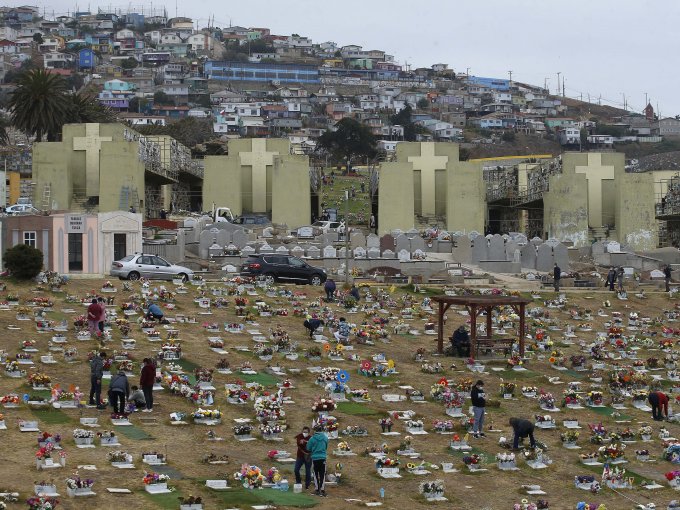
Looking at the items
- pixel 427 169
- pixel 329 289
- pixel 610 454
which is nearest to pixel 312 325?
pixel 329 289

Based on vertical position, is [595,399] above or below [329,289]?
below

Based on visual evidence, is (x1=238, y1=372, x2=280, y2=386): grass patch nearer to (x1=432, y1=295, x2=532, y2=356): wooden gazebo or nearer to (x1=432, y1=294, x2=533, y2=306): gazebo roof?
(x1=432, y1=295, x2=532, y2=356): wooden gazebo

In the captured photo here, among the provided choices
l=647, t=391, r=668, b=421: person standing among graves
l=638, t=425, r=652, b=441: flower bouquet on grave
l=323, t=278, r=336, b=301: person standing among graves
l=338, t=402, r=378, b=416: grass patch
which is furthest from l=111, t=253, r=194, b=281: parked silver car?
l=638, t=425, r=652, b=441: flower bouquet on grave

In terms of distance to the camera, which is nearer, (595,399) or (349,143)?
(595,399)

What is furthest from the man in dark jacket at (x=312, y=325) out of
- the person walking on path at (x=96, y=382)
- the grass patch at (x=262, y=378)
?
the person walking on path at (x=96, y=382)

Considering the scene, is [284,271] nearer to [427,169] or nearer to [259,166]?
[427,169]

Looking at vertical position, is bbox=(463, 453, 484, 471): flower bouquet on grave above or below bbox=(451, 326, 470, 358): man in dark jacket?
below

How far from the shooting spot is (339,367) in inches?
1492

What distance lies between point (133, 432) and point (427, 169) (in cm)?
6739

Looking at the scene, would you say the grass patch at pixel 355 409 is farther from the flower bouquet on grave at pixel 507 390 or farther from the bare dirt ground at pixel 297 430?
the flower bouquet on grave at pixel 507 390

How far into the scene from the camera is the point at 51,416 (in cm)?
2925

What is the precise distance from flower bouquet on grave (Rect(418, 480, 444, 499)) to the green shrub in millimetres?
24166

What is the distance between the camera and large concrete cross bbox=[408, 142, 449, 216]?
93.3m

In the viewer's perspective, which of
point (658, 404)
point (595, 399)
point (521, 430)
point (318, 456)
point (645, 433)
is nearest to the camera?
point (318, 456)
